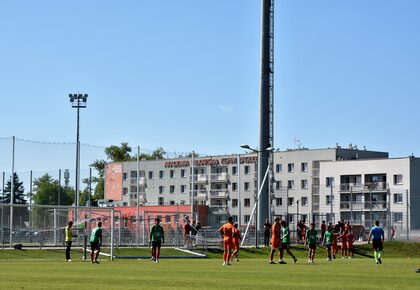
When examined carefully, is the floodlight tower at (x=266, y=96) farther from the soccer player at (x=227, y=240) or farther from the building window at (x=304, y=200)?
the building window at (x=304, y=200)

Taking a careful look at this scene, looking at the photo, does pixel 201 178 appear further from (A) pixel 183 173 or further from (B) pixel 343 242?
(B) pixel 343 242

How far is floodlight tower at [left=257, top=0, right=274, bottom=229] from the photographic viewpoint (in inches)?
2697

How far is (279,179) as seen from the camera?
140m

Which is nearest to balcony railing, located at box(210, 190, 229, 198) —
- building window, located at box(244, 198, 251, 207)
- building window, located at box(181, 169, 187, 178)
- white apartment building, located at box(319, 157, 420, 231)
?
building window, located at box(244, 198, 251, 207)

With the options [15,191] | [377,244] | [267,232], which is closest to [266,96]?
[267,232]

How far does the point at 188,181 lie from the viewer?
471ft

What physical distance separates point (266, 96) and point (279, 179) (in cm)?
7219

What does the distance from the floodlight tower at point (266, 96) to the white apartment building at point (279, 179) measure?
130 feet

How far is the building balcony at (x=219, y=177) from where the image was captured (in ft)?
460

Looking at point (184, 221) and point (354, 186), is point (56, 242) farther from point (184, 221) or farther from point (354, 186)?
point (354, 186)

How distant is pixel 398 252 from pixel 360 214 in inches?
1564

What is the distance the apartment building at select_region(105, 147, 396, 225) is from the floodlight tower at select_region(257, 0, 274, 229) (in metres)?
56.2

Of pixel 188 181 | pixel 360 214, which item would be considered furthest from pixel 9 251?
pixel 188 181

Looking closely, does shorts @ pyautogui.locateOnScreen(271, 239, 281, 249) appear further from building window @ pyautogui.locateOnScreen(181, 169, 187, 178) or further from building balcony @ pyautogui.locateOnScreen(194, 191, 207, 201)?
building balcony @ pyautogui.locateOnScreen(194, 191, 207, 201)
